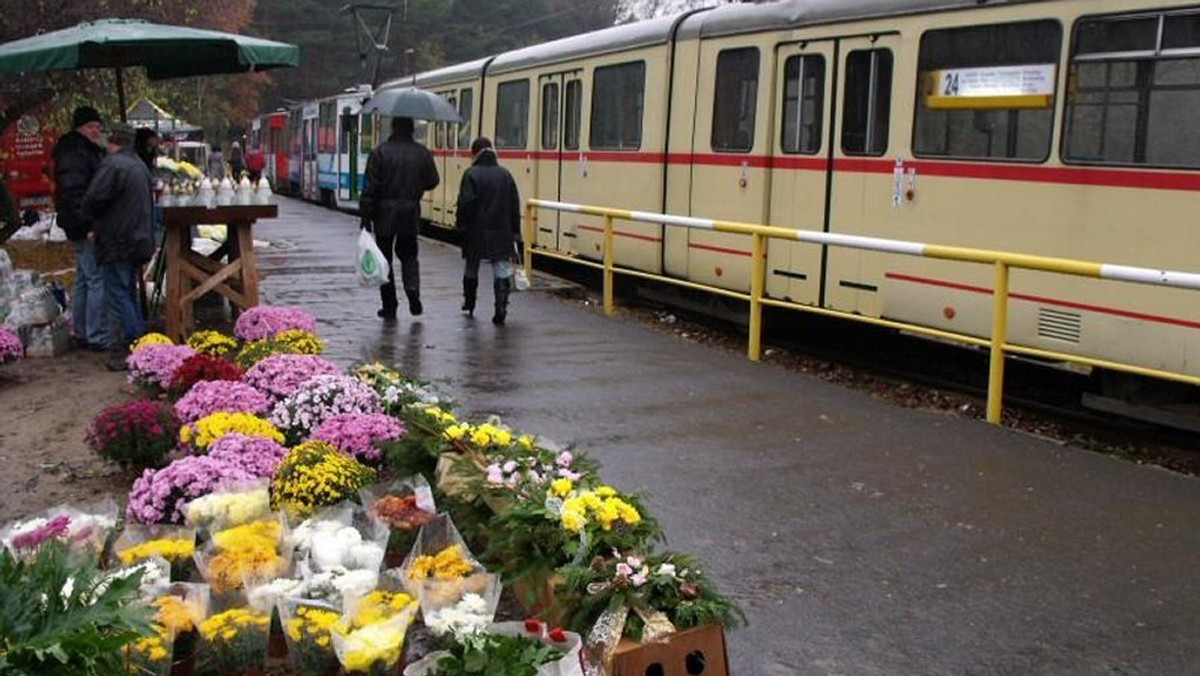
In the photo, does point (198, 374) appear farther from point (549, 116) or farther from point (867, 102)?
point (549, 116)

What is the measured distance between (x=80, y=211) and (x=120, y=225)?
16.8 inches

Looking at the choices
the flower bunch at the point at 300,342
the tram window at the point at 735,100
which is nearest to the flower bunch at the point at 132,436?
the flower bunch at the point at 300,342

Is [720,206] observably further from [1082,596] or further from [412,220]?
[1082,596]

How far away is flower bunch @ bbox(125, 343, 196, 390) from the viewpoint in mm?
7867

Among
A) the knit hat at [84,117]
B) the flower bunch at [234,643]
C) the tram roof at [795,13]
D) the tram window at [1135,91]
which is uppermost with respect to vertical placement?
the tram roof at [795,13]

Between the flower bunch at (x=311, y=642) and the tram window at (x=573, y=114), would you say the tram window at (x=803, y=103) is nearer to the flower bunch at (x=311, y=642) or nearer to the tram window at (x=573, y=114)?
the tram window at (x=573, y=114)

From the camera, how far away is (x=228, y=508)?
194 inches

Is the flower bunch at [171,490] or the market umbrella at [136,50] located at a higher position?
the market umbrella at [136,50]

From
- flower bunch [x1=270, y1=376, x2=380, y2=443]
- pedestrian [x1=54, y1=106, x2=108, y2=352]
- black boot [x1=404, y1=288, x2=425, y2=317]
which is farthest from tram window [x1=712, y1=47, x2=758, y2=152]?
flower bunch [x1=270, y1=376, x2=380, y2=443]

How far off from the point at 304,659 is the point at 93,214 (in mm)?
6663

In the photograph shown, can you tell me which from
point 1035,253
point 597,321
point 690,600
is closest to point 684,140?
point 597,321

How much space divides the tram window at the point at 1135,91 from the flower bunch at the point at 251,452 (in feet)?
19.1

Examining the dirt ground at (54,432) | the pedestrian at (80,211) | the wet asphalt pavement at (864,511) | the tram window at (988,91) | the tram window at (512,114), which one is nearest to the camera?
the wet asphalt pavement at (864,511)

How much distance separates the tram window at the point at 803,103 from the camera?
1124 centimetres
